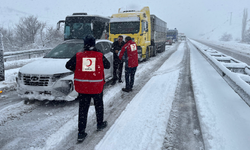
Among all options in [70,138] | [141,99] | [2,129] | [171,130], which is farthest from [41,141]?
[141,99]

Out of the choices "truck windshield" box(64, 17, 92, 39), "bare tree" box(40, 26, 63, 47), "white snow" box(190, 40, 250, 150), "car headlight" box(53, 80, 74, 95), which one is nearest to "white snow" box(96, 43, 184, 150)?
"white snow" box(190, 40, 250, 150)

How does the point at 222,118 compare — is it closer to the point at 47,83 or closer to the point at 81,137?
the point at 81,137

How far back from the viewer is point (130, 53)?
611 cm

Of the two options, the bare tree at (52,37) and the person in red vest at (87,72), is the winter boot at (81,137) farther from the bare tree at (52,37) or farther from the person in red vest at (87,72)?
the bare tree at (52,37)

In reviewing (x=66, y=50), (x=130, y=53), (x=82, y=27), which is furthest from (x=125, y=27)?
(x=66, y=50)

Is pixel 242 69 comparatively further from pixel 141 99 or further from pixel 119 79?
pixel 119 79

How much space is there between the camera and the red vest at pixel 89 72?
3115 millimetres

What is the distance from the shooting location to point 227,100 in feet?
16.5

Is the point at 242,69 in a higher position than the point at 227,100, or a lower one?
higher

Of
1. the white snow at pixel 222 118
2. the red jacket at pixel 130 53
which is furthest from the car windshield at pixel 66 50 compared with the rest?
the white snow at pixel 222 118

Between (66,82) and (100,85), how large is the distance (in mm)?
1777

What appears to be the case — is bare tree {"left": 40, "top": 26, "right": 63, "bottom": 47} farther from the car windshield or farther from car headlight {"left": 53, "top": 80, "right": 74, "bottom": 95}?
car headlight {"left": 53, "top": 80, "right": 74, "bottom": 95}

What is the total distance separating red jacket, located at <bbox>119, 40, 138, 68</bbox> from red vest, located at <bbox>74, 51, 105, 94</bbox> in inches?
115

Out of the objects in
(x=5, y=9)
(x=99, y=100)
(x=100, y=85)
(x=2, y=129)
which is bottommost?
(x=2, y=129)
